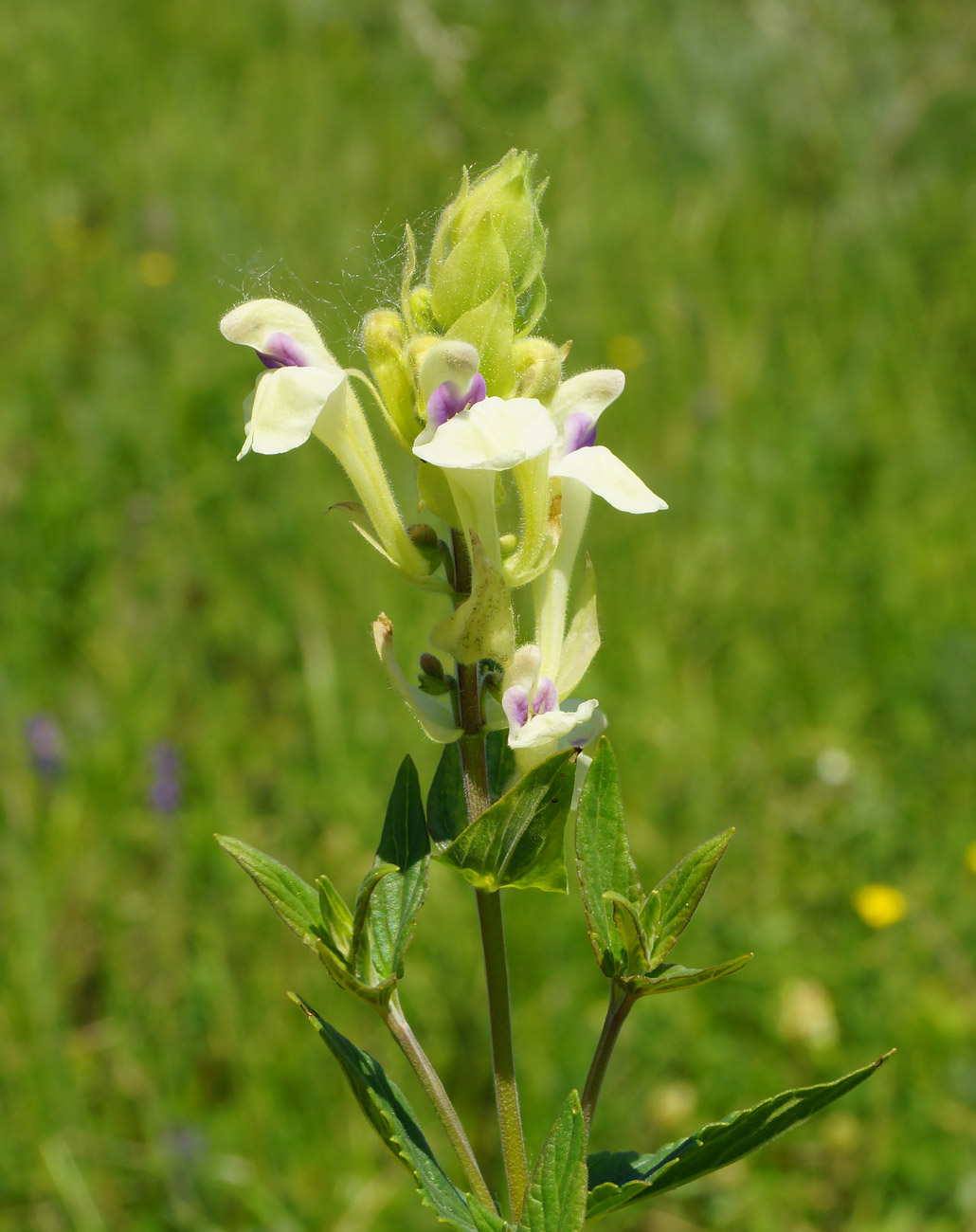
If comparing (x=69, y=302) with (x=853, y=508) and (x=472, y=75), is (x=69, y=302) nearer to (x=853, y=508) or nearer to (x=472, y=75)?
(x=472, y=75)

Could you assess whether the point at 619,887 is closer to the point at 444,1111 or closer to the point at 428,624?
the point at 444,1111

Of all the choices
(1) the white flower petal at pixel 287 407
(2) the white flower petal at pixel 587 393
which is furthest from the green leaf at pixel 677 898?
(1) the white flower petal at pixel 287 407

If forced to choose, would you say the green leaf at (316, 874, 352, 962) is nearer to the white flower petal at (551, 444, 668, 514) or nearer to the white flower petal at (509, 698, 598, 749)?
the white flower petal at (509, 698, 598, 749)

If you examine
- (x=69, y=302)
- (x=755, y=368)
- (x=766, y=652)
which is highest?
(x=69, y=302)

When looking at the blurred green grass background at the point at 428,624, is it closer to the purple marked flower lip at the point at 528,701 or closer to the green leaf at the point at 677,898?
the purple marked flower lip at the point at 528,701

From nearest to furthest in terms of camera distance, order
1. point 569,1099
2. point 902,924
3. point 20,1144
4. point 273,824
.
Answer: point 569,1099 → point 20,1144 → point 902,924 → point 273,824

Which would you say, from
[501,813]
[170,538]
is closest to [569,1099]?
[501,813]
